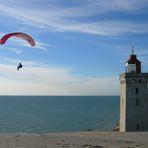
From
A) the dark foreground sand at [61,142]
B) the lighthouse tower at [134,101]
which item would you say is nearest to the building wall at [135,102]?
the lighthouse tower at [134,101]

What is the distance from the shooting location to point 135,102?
153 feet

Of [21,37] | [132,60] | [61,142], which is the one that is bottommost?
[61,142]

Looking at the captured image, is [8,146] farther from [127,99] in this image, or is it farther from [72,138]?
[127,99]

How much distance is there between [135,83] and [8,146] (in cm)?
2265

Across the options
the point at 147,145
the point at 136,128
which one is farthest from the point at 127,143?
the point at 136,128

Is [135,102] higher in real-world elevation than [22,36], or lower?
lower

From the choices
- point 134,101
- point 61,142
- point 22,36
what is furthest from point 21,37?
point 134,101

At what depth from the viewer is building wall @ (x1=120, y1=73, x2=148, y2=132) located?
4616cm

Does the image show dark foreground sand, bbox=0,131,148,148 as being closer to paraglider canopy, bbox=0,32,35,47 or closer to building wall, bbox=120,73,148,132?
paraglider canopy, bbox=0,32,35,47

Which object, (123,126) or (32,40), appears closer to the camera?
(32,40)

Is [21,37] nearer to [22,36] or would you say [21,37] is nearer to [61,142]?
[22,36]

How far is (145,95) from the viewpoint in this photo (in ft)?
154

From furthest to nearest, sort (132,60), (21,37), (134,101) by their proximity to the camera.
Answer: (132,60) → (134,101) → (21,37)

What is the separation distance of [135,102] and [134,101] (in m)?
0.16
